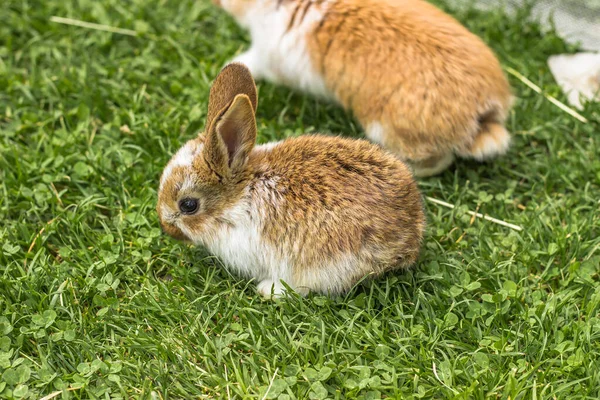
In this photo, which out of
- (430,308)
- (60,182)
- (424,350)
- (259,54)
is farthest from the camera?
(259,54)

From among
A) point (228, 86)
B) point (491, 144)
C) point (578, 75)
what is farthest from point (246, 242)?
point (578, 75)

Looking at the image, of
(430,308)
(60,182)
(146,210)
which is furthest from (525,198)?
(60,182)

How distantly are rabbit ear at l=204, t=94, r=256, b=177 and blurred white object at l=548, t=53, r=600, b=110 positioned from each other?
2233mm

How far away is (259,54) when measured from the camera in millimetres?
4281

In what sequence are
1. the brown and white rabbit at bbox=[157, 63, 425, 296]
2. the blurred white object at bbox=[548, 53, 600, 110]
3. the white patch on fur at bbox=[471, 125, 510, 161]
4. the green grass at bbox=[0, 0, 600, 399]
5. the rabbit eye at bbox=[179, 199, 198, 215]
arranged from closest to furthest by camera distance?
the green grass at bbox=[0, 0, 600, 399] < the brown and white rabbit at bbox=[157, 63, 425, 296] < the rabbit eye at bbox=[179, 199, 198, 215] < the white patch on fur at bbox=[471, 125, 510, 161] < the blurred white object at bbox=[548, 53, 600, 110]

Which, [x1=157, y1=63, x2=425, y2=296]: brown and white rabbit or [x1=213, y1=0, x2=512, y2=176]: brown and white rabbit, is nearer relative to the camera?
[x1=157, y1=63, x2=425, y2=296]: brown and white rabbit

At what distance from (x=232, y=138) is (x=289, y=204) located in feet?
1.23

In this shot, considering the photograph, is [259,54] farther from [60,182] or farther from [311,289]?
[311,289]

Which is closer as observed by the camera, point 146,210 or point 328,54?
point 146,210

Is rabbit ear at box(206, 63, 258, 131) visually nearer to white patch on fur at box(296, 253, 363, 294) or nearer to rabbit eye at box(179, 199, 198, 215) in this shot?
rabbit eye at box(179, 199, 198, 215)

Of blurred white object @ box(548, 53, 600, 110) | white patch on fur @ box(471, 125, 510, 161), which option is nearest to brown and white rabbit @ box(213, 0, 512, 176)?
white patch on fur @ box(471, 125, 510, 161)

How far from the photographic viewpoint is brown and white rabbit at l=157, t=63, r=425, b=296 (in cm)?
302

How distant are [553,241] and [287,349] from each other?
4.69ft

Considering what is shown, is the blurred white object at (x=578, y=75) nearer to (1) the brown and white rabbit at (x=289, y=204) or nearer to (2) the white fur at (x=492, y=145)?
(2) the white fur at (x=492, y=145)
